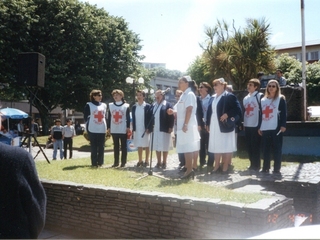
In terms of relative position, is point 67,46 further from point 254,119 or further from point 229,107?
point 229,107

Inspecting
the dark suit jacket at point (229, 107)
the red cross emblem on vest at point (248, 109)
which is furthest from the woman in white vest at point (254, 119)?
the dark suit jacket at point (229, 107)

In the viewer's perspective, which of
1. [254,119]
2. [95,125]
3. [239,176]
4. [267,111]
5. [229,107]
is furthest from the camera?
[95,125]

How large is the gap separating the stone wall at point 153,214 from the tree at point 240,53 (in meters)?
17.0

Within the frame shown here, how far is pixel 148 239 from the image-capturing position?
4.71m

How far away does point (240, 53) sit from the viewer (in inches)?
833

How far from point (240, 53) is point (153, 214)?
1779cm

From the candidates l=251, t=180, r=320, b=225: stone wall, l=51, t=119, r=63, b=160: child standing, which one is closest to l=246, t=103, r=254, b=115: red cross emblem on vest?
l=251, t=180, r=320, b=225: stone wall

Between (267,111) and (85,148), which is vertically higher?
(267,111)

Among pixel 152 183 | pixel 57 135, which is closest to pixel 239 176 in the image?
pixel 152 183

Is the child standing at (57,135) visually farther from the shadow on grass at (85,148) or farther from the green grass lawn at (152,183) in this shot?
the green grass lawn at (152,183)

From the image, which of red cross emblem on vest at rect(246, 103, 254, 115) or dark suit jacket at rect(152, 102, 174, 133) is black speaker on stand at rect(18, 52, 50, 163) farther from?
red cross emblem on vest at rect(246, 103, 254, 115)

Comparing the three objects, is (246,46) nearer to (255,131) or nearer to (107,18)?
(255,131)

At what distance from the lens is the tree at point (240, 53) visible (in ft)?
67.6

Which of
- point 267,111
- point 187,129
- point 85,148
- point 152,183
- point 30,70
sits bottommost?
point 85,148
